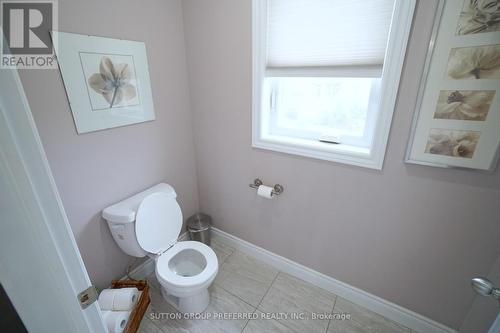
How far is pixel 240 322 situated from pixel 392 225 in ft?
3.73

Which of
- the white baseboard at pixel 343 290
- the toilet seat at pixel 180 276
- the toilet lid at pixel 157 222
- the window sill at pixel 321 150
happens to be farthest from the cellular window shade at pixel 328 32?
the white baseboard at pixel 343 290

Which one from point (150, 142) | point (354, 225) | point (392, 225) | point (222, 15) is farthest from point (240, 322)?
point (222, 15)

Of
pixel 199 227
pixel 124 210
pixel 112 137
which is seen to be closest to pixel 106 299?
pixel 124 210

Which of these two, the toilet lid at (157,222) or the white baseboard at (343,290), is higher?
the toilet lid at (157,222)

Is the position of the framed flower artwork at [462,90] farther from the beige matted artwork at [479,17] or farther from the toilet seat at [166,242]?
the toilet seat at [166,242]

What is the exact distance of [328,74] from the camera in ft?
4.10

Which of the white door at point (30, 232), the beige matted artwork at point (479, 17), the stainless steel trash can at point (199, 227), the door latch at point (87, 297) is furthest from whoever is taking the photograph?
the stainless steel trash can at point (199, 227)

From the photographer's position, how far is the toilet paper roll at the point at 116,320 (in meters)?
1.27

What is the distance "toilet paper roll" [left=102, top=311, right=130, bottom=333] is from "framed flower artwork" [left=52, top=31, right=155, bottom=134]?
106 cm

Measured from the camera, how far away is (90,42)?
1193 mm

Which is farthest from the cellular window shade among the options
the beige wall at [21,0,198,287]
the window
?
the beige wall at [21,0,198,287]

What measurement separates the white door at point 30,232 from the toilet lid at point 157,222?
890 mm

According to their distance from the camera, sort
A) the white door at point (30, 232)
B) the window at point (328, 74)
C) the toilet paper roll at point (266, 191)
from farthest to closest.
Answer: the toilet paper roll at point (266, 191), the window at point (328, 74), the white door at point (30, 232)

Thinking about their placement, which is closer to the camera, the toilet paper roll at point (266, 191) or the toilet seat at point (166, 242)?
the toilet seat at point (166, 242)
